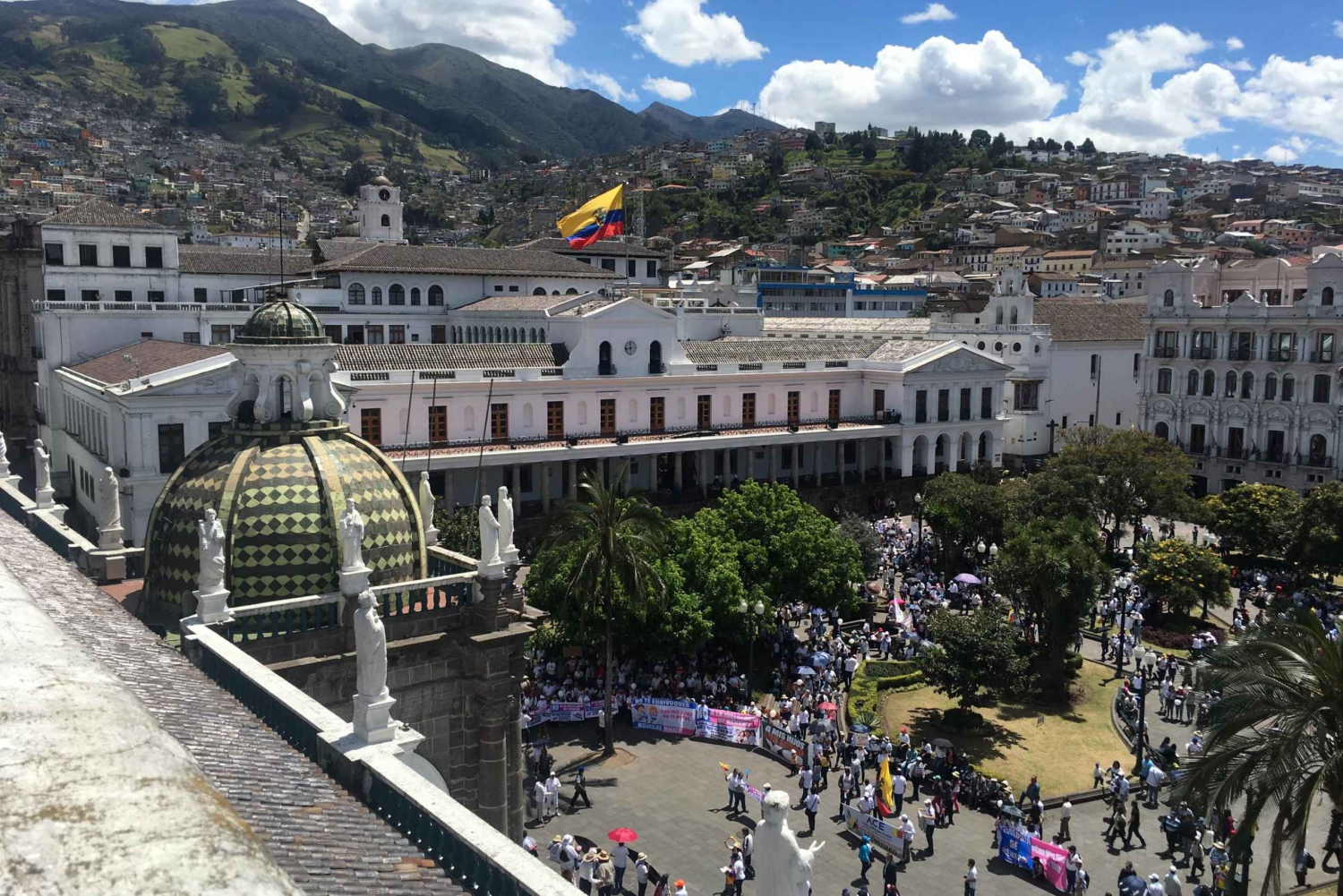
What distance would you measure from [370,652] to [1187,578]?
33221 mm

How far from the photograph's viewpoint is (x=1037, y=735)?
28312 millimetres

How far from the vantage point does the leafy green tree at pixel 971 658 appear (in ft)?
91.2

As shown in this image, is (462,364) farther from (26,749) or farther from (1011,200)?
(1011,200)

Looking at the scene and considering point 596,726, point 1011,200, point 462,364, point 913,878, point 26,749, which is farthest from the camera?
point 1011,200

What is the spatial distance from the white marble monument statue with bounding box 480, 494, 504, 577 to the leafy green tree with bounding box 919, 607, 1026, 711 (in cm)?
1624

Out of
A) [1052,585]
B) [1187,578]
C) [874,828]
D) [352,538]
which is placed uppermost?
[352,538]

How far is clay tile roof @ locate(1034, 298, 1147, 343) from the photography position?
66.3 m

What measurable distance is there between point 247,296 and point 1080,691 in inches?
1822

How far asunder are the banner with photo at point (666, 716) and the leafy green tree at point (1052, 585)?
10.2 meters

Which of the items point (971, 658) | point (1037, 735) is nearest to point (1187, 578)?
point (1037, 735)

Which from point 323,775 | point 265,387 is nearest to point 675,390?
point 265,387

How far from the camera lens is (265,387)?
15648 mm

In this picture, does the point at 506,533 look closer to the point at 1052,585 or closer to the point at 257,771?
the point at 257,771

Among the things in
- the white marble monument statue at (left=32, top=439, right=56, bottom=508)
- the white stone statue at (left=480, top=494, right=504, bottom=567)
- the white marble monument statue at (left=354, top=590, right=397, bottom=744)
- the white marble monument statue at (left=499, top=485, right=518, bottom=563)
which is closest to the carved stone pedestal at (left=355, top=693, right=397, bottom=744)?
the white marble monument statue at (left=354, top=590, right=397, bottom=744)
